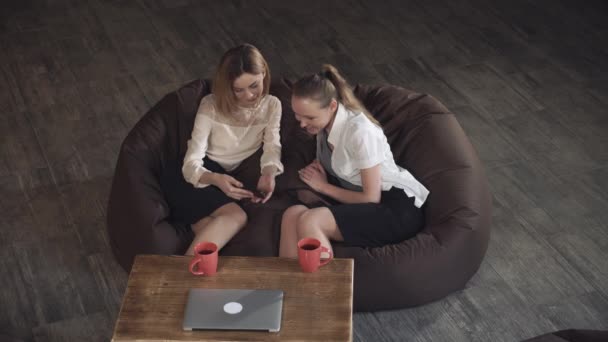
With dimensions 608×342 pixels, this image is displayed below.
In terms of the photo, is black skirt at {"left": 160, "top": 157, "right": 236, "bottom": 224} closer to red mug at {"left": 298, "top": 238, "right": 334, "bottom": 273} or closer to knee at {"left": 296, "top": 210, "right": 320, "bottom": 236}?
knee at {"left": 296, "top": 210, "right": 320, "bottom": 236}

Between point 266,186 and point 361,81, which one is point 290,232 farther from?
point 361,81

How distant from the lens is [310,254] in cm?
262

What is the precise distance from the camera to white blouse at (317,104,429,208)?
316cm

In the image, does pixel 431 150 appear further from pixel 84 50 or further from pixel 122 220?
pixel 84 50

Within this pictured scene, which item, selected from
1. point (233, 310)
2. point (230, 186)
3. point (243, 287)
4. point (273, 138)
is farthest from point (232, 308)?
point (273, 138)

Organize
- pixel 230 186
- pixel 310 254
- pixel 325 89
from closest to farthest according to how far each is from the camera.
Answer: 1. pixel 310 254
2. pixel 325 89
3. pixel 230 186

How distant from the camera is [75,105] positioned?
15.4 feet

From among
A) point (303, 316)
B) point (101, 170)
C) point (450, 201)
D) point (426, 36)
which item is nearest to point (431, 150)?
point (450, 201)

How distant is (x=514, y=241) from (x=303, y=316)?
1452 millimetres

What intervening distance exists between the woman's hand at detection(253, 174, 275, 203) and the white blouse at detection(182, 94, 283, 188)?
Answer: 5 cm

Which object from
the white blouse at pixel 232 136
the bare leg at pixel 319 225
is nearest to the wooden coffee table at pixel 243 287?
the bare leg at pixel 319 225

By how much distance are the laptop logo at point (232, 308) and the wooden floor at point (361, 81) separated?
768 millimetres

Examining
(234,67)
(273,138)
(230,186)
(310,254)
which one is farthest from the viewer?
(273,138)

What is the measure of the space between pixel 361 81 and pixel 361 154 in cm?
183
